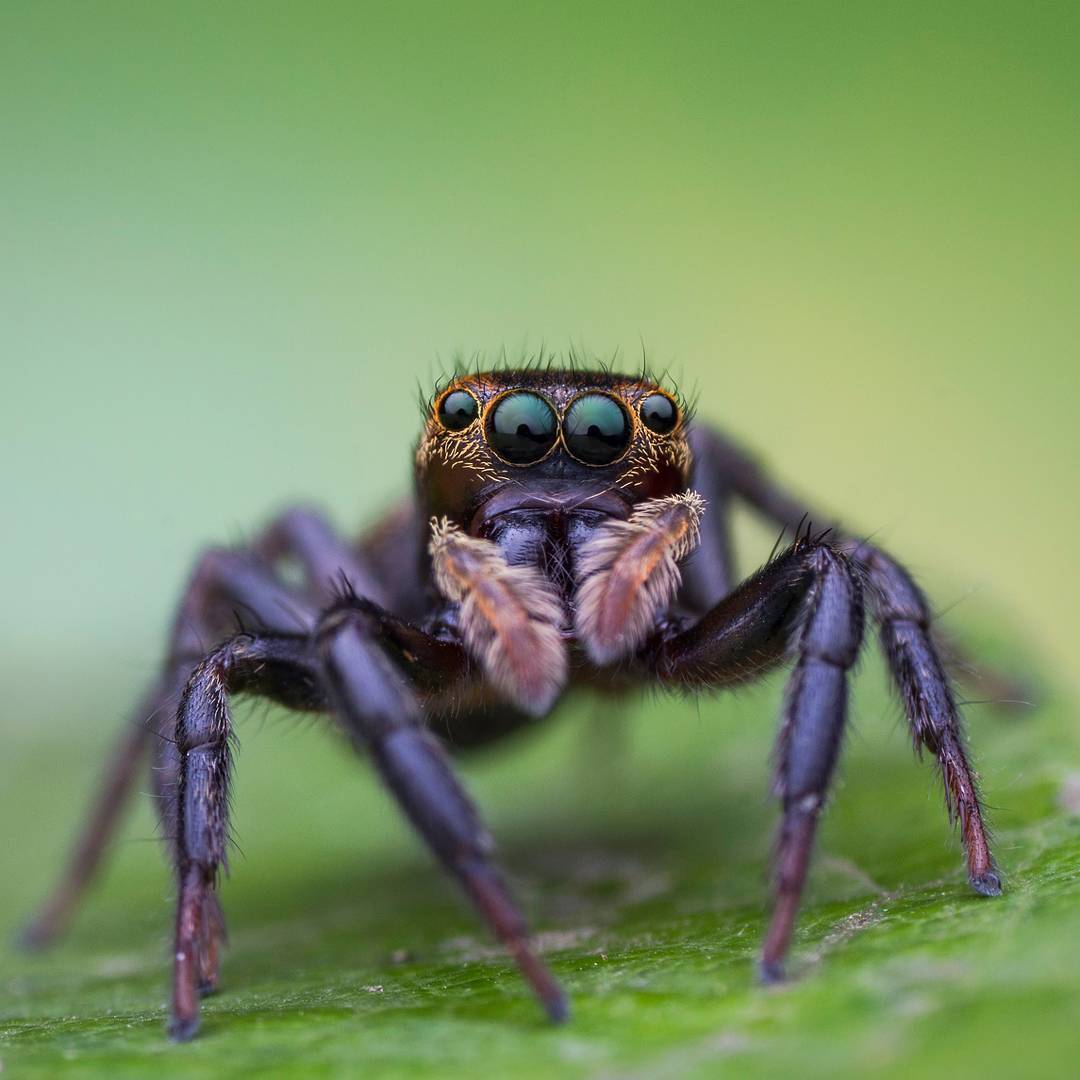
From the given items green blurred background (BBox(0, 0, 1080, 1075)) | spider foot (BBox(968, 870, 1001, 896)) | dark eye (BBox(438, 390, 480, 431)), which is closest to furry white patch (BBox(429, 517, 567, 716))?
dark eye (BBox(438, 390, 480, 431))

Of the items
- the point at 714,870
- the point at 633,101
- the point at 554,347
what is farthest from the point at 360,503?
the point at 714,870

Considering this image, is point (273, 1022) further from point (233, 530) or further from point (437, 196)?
point (437, 196)

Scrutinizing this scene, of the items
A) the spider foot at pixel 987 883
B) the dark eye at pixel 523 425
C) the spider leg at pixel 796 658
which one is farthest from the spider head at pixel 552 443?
the spider foot at pixel 987 883

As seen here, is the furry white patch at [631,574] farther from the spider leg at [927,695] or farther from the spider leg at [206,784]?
the spider leg at [206,784]

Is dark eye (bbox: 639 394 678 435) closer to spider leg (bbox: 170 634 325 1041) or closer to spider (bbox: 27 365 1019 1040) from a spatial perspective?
spider (bbox: 27 365 1019 1040)

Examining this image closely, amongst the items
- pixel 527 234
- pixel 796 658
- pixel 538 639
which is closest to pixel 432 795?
pixel 538 639

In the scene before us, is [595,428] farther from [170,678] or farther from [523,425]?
[170,678]
